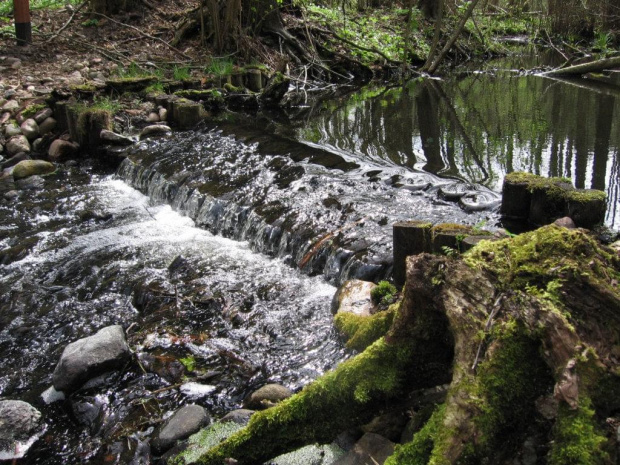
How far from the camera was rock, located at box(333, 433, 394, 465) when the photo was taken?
2287mm

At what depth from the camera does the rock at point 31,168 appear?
25.8 ft

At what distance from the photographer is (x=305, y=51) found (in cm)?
1322

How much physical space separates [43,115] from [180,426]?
7.79 metres

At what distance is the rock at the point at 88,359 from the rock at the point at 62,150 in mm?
5769

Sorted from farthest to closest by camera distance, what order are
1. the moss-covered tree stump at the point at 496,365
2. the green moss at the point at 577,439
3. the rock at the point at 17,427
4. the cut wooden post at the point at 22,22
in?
the cut wooden post at the point at 22,22
the rock at the point at 17,427
the moss-covered tree stump at the point at 496,365
the green moss at the point at 577,439

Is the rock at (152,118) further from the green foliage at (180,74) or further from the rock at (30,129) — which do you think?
the rock at (30,129)

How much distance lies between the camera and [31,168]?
7.94 m

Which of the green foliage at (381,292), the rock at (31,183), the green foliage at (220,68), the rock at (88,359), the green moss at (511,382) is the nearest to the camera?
the green moss at (511,382)

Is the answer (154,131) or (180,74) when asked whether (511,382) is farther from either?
(180,74)

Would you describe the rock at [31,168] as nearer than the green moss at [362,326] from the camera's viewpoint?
No

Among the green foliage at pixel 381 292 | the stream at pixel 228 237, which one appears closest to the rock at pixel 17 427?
the stream at pixel 228 237

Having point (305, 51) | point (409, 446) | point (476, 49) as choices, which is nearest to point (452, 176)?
point (409, 446)

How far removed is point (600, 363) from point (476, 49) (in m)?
17.8

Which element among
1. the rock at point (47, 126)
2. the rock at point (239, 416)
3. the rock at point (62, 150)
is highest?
the rock at point (47, 126)
